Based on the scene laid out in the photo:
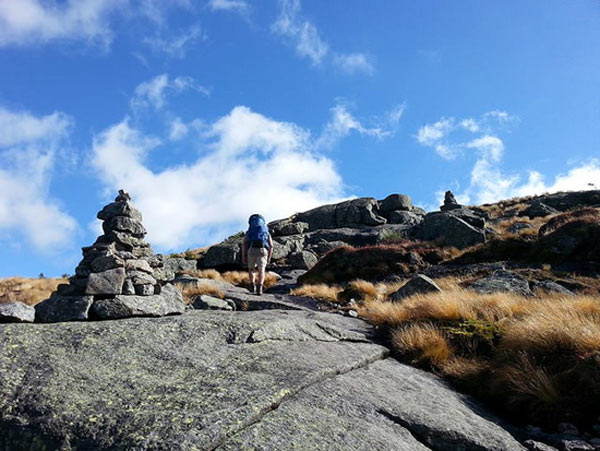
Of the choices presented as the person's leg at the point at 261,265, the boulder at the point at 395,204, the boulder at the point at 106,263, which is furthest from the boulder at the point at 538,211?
the boulder at the point at 106,263

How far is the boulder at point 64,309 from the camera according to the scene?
292 inches

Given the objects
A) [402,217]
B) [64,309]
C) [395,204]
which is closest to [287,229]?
[402,217]

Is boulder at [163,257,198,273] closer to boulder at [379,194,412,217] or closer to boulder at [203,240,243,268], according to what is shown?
boulder at [203,240,243,268]

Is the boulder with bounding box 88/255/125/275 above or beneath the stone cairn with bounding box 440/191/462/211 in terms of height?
beneath

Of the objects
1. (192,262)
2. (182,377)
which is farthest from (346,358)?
(192,262)

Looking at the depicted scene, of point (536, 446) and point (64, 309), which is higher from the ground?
point (64, 309)

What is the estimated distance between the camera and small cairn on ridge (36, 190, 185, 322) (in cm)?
758

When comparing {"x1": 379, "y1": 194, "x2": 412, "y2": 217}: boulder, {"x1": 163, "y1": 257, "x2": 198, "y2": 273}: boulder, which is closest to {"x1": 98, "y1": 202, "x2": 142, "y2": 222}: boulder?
{"x1": 163, "y1": 257, "x2": 198, "y2": 273}: boulder

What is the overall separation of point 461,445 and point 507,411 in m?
1.76

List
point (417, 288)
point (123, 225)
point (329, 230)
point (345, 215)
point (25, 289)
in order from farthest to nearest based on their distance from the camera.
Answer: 1. point (345, 215)
2. point (329, 230)
3. point (25, 289)
4. point (417, 288)
5. point (123, 225)

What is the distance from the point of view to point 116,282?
817cm

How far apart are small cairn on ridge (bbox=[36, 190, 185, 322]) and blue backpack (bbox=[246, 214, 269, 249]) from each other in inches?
177

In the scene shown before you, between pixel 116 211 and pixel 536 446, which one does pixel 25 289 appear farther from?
pixel 536 446

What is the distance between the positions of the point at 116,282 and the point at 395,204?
44813 millimetres
